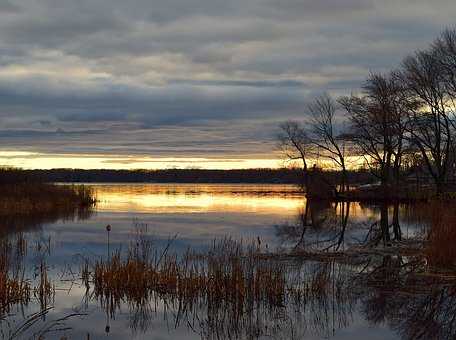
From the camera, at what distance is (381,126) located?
44219mm

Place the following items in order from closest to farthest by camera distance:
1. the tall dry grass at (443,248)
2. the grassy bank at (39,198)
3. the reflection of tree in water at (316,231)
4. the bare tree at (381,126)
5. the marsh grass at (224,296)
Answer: the marsh grass at (224,296)
the tall dry grass at (443,248)
the reflection of tree in water at (316,231)
the grassy bank at (39,198)
the bare tree at (381,126)

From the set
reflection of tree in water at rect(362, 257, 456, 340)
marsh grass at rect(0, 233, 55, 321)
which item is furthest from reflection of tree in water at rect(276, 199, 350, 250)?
marsh grass at rect(0, 233, 55, 321)

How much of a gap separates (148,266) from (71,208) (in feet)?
83.3

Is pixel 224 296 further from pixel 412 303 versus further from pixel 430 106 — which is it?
pixel 430 106

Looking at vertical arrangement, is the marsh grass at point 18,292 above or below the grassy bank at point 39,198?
below

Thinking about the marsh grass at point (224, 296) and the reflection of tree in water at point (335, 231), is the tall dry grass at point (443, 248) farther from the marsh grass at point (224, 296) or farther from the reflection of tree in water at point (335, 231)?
the reflection of tree in water at point (335, 231)

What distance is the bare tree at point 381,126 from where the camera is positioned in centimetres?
4175

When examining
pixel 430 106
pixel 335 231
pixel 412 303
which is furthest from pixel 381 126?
pixel 412 303

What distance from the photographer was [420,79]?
37.4m

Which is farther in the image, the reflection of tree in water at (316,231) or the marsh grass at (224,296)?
the reflection of tree in water at (316,231)

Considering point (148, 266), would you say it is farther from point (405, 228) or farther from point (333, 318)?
point (405, 228)

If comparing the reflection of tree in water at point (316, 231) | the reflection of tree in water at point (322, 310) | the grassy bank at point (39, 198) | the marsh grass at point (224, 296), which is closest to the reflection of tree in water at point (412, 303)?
the reflection of tree in water at point (322, 310)

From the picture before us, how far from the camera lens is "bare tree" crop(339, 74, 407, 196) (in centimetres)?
4175

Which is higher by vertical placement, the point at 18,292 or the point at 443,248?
the point at 443,248
